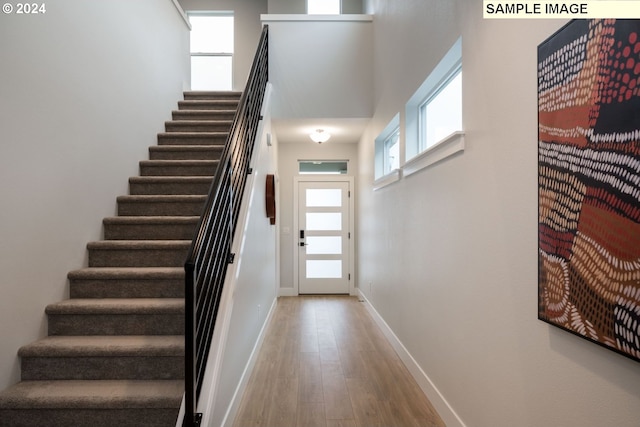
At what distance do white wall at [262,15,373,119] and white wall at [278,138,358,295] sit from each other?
4.78 feet

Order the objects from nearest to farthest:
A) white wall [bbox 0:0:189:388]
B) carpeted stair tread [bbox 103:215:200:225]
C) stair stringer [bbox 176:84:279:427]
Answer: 1. stair stringer [bbox 176:84:279:427]
2. white wall [bbox 0:0:189:388]
3. carpeted stair tread [bbox 103:215:200:225]

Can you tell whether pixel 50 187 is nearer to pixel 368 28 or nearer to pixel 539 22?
pixel 539 22

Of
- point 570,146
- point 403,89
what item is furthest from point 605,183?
point 403,89

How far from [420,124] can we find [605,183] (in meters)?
2.28

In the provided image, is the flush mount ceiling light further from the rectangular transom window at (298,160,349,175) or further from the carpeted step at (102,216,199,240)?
the carpeted step at (102,216,199,240)

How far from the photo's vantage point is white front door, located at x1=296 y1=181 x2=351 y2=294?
633 cm

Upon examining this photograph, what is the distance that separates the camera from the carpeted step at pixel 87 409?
186cm

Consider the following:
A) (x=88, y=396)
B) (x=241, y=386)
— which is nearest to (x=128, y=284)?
(x=88, y=396)

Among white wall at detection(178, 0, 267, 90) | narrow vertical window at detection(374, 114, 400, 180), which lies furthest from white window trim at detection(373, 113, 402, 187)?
white wall at detection(178, 0, 267, 90)

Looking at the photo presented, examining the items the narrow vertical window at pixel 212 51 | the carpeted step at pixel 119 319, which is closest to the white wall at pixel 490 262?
the carpeted step at pixel 119 319

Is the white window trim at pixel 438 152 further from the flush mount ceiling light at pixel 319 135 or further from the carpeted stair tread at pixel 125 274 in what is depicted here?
the flush mount ceiling light at pixel 319 135

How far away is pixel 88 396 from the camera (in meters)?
1.89

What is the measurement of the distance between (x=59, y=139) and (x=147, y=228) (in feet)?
2.89

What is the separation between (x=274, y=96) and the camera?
4855 millimetres
